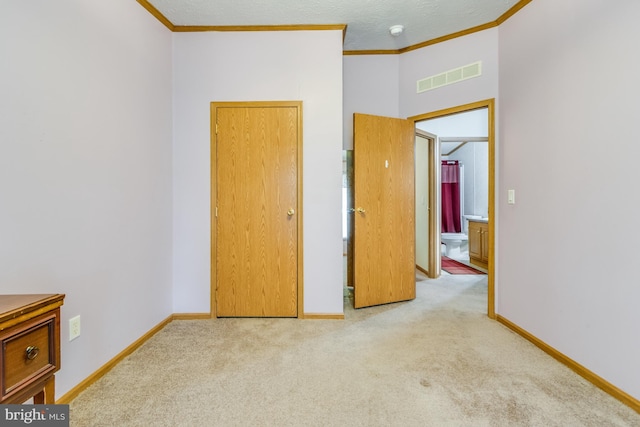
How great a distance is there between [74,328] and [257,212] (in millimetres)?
1423

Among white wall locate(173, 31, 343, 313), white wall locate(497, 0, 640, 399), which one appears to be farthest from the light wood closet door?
white wall locate(497, 0, 640, 399)

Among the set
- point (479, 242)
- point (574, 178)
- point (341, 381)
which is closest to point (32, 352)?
point (341, 381)

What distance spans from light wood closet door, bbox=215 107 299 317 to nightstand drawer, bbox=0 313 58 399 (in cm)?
162

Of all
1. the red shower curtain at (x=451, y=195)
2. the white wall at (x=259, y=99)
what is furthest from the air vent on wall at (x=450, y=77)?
the red shower curtain at (x=451, y=195)

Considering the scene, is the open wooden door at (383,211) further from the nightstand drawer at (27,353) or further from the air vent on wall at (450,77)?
the nightstand drawer at (27,353)

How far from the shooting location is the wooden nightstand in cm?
84

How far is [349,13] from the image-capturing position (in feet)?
7.95

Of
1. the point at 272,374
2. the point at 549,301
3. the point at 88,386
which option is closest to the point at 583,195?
the point at 549,301

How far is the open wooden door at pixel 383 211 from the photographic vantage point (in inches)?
113

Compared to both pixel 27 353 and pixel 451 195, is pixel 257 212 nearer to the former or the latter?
pixel 27 353

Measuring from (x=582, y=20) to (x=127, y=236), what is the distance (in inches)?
126

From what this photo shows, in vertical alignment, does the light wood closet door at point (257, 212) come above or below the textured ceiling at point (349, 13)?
below

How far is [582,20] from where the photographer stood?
5.85ft

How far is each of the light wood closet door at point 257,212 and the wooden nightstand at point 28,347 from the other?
158 centimetres
